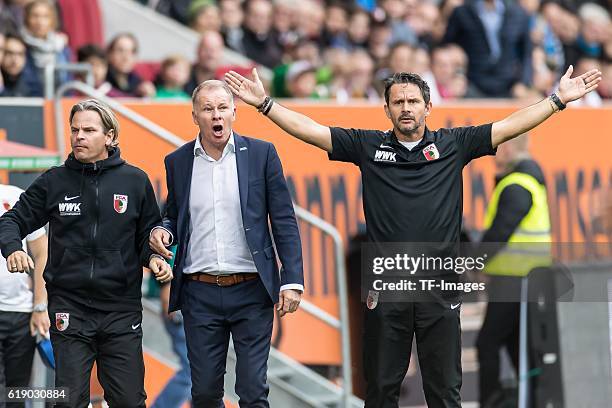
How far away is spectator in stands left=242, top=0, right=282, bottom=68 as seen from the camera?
14.5 meters

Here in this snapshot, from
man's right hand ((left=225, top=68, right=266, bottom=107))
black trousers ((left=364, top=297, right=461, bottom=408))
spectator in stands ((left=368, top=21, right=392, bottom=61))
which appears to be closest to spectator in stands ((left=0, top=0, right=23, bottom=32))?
spectator in stands ((left=368, top=21, right=392, bottom=61))

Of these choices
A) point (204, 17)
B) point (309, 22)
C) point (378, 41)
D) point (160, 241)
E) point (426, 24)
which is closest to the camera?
point (160, 241)

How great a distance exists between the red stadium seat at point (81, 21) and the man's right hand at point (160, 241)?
19.6 feet

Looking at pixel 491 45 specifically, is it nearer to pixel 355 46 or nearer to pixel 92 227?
pixel 355 46

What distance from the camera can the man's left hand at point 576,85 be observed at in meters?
7.66

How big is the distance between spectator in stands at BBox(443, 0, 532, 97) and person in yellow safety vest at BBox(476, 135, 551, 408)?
15.4 ft

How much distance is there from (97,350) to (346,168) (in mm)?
4615

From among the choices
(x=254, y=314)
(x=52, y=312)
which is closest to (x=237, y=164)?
(x=254, y=314)

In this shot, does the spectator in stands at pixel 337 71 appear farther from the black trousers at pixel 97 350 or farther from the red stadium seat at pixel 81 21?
the black trousers at pixel 97 350

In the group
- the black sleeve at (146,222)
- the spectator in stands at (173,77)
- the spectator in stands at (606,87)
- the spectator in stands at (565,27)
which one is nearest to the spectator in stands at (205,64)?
the spectator in stands at (173,77)

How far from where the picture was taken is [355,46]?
15047mm

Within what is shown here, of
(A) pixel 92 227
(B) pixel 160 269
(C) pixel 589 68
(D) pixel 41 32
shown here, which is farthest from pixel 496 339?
(C) pixel 589 68

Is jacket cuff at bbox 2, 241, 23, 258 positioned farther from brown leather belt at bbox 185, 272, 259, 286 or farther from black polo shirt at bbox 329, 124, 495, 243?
black polo shirt at bbox 329, 124, 495, 243

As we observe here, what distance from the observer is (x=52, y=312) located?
7.40 metres
